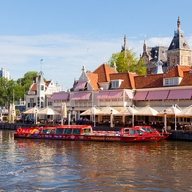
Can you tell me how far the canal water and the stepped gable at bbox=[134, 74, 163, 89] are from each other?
24.4 meters

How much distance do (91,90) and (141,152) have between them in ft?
116

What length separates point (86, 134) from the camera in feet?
165

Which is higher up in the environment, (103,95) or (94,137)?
(103,95)

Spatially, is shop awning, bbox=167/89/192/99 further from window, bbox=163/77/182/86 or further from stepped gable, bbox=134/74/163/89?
stepped gable, bbox=134/74/163/89

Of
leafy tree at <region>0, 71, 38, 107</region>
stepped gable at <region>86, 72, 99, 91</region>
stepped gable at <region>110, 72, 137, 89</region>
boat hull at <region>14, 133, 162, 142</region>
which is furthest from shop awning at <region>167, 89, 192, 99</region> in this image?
leafy tree at <region>0, 71, 38, 107</region>

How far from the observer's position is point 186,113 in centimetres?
5159

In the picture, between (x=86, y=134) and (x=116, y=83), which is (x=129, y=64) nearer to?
(x=116, y=83)

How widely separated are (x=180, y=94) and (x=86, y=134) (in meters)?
18.4

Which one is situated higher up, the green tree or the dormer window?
the green tree

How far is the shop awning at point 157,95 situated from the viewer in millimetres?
62200

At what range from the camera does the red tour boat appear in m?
47.5

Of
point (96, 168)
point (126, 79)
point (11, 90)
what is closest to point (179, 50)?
point (11, 90)

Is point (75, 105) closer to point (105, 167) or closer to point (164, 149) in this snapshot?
point (164, 149)

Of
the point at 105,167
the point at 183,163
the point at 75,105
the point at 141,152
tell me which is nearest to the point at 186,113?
the point at 141,152
